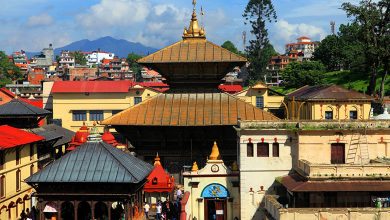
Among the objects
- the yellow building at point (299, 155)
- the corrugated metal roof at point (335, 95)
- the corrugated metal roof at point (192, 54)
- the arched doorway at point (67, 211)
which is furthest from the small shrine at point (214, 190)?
the corrugated metal roof at point (335, 95)

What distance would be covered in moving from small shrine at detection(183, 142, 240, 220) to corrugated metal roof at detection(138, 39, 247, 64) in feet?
34.3

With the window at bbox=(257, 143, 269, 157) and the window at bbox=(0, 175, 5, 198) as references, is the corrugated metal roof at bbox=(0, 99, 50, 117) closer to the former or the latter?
the window at bbox=(0, 175, 5, 198)

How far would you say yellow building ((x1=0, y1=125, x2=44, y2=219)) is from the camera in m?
45.8

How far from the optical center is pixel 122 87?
93.7m

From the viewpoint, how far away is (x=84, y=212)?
3181 centimetres

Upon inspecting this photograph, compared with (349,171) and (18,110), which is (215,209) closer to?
(349,171)

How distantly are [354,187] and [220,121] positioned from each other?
13.5m

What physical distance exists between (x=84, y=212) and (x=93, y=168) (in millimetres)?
3351

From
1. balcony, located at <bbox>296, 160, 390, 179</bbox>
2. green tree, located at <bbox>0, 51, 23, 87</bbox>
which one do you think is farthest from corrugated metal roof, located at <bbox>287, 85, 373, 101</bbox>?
green tree, located at <bbox>0, 51, 23, 87</bbox>

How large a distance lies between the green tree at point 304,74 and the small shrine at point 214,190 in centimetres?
6376

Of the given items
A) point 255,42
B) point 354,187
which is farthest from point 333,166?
point 255,42

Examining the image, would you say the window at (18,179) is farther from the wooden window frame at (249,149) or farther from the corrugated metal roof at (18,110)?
the wooden window frame at (249,149)

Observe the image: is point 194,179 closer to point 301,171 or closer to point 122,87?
point 301,171

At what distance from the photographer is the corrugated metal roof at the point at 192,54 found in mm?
49875
